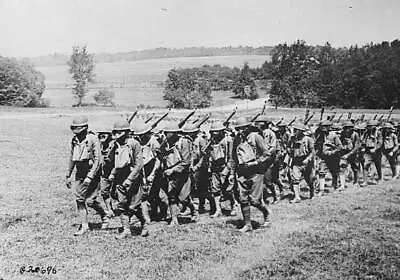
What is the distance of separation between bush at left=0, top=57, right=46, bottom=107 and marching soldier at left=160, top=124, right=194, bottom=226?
49964mm

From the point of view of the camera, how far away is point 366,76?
4753 centimetres

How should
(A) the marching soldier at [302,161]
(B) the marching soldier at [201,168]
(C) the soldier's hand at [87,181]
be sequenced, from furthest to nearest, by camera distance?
(A) the marching soldier at [302,161], (B) the marching soldier at [201,168], (C) the soldier's hand at [87,181]

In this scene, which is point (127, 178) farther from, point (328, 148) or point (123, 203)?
point (328, 148)

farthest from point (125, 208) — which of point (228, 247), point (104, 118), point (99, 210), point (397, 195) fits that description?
point (104, 118)

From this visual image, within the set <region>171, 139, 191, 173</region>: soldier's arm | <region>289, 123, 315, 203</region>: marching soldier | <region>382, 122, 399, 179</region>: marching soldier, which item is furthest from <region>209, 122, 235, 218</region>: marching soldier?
<region>382, 122, 399, 179</region>: marching soldier

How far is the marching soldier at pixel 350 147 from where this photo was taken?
14.8 metres

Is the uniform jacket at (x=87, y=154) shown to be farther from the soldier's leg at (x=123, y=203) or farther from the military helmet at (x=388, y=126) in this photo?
the military helmet at (x=388, y=126)

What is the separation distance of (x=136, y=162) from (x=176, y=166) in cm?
122

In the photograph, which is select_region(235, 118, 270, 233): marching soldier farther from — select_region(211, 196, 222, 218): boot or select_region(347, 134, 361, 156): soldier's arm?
select_region(347, 134, 361, 156): soldier's arm

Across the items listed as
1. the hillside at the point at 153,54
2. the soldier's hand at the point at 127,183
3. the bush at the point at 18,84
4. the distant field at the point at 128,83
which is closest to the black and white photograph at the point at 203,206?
the soldier's hand at the point at 127,183

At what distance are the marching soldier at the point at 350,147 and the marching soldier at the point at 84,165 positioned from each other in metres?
8.34

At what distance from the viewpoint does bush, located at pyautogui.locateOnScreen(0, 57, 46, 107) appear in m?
55.3

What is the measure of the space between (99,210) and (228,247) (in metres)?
2.99

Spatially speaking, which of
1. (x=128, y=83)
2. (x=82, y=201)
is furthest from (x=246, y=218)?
(x=128, y=83)
